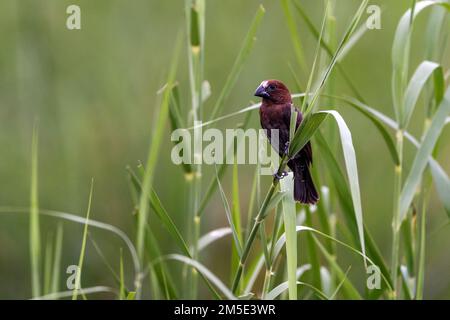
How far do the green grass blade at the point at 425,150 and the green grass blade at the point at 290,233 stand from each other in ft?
1.52

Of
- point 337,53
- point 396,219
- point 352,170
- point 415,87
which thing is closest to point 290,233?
point 352,170

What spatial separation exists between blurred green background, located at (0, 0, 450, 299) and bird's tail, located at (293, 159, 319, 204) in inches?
53.8

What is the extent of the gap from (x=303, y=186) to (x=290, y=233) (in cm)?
48

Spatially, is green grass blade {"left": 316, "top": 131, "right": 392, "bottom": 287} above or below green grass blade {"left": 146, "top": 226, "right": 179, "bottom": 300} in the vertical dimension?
→ above

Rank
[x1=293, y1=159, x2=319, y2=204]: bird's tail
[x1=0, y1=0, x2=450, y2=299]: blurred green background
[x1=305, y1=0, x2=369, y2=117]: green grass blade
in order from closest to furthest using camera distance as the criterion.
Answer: [x1=305, y1=0, x2=369, y2=117]: green grass blade < [x1=293, y1=159, x2=319, y2=204]: bird's tail < [x1=0, y1=0, x2=450, y2=299]: blurred green background

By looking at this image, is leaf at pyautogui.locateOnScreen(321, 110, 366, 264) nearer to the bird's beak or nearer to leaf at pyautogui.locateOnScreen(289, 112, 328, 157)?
leaf at pyautogui.locateOnScreen(289, 112, 328, 157)

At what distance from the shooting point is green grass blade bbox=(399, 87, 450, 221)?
1785mm

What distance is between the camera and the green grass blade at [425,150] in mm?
1785

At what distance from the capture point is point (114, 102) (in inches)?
137

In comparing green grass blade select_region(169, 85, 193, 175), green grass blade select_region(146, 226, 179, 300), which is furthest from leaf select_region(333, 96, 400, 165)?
green grass blade select_region(146, 226, 179, 300)

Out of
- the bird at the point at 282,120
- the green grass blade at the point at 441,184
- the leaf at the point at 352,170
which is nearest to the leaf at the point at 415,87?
the green grass blade at the point at 441,184

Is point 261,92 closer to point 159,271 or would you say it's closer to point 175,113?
point 175,113

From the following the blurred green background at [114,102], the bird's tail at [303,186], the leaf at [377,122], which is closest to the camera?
the leaf at [377,122]

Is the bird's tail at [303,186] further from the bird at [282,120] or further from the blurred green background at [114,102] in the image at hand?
the blurred green background at [114,102]
